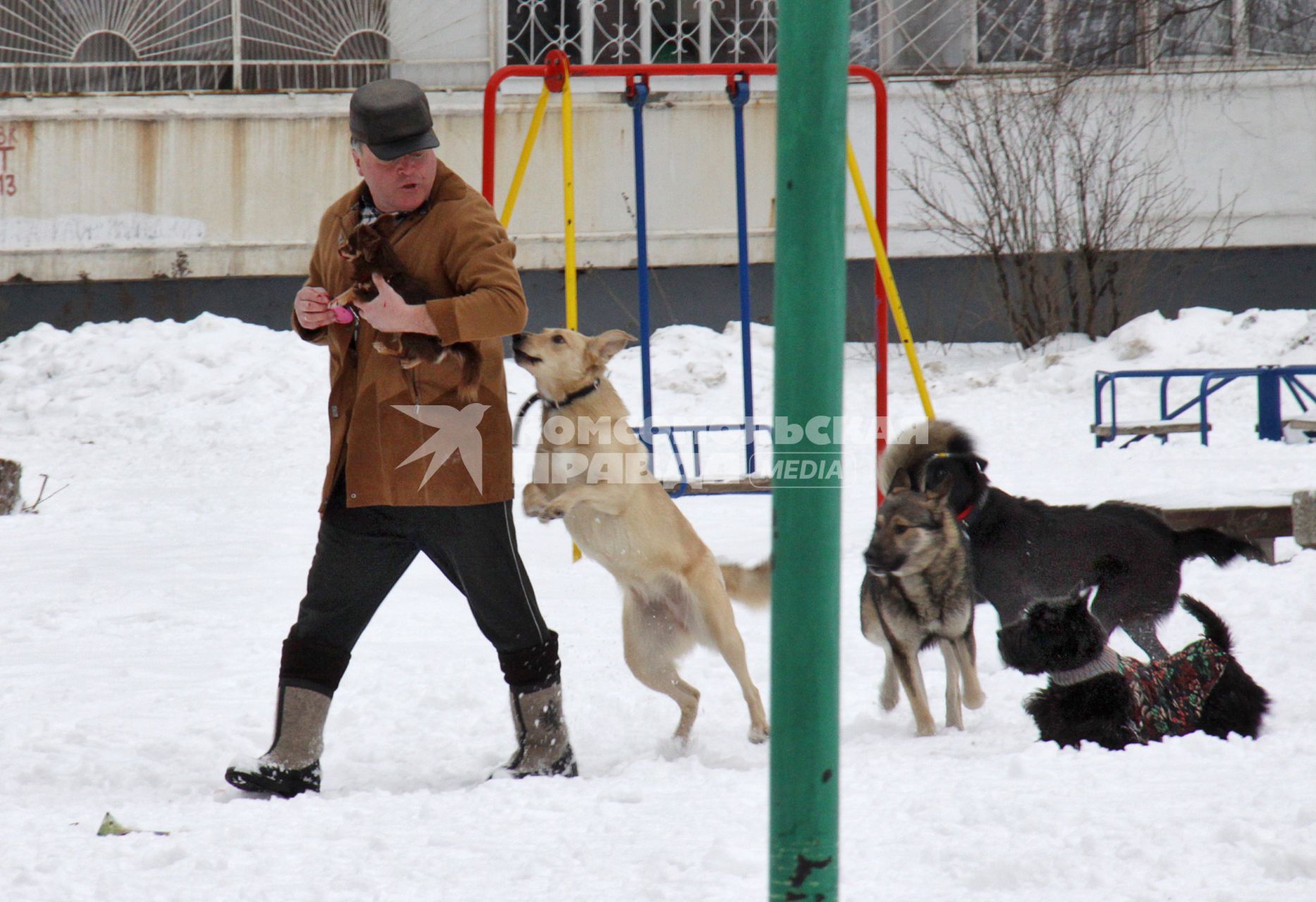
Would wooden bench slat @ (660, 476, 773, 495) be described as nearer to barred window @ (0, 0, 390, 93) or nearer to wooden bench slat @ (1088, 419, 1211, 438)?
wooden bench slat @ (1088, 419, 1211, 438)

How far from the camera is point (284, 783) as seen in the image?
3.01m

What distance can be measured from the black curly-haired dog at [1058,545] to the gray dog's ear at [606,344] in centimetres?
100

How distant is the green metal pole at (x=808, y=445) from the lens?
52.1 inches

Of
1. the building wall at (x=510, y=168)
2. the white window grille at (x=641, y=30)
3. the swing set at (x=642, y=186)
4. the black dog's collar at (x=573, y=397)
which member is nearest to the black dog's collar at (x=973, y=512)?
the swing set at (x=642, y=186)

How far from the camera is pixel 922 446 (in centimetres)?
404

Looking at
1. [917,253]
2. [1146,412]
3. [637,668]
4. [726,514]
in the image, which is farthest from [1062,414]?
[637,668]

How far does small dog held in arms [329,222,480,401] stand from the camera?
2873mm

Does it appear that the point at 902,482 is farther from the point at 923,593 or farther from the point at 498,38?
the point at 498,38

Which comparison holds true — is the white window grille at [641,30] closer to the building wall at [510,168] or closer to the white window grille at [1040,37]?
the building wall at [510,168]

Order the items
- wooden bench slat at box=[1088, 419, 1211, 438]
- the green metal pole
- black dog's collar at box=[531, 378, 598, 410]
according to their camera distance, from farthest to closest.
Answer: wooden bench slat at box=[1088, 419, 1211, 438] < black dog's collar at box=[531, 378, 598, 410] < the green metal pole

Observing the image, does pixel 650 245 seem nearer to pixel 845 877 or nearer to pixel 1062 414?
pixel 1062 414

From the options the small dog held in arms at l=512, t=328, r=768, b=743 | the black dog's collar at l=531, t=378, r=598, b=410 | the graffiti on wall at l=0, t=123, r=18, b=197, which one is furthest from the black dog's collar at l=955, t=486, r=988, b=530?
the graffiti on wall at l=0, t=123, r=18, b=197

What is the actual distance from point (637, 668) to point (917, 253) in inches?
442

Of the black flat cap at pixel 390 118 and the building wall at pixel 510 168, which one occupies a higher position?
the building wall at pixel 510 168
